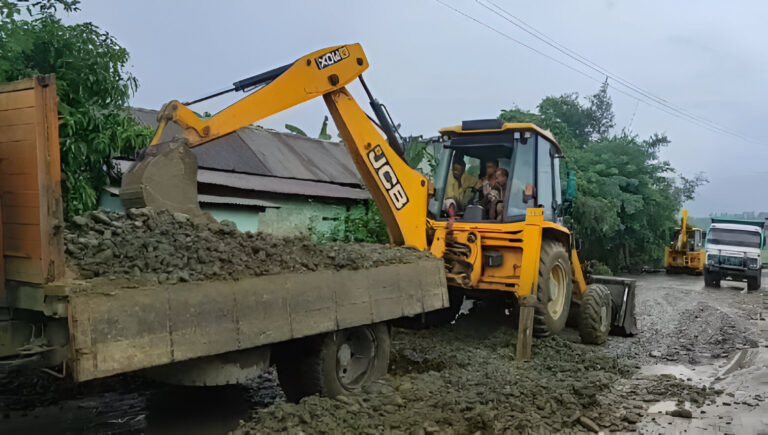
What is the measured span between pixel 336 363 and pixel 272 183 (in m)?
7.29

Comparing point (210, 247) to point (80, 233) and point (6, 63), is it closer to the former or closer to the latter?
point (80, 233)

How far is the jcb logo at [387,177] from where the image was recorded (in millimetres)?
6602

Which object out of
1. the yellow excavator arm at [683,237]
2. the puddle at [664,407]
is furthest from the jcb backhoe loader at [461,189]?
the yellow excavator arm at [683,237]

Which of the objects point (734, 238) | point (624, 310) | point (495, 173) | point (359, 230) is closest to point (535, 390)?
point (495, 173)

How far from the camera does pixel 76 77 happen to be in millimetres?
6922

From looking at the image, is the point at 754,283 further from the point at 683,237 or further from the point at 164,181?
the point at 164,181

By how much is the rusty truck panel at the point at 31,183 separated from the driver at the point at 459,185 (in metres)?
4.90

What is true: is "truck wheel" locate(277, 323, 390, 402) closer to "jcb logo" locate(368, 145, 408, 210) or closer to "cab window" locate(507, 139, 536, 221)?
"jcb logo" locate(368, 145, 408, 210)

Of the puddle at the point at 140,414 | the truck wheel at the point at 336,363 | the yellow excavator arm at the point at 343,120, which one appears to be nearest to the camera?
the puddle at the point at 140,414

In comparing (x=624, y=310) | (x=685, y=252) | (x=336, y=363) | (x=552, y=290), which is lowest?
(x=685, y=252)

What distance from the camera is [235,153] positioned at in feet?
40.0

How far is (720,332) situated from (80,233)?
358 inches

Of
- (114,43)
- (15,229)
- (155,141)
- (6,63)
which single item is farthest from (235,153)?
(15,229)

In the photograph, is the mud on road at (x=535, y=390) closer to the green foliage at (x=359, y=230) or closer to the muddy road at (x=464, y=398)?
the muddy road at (x=464, y=398)
